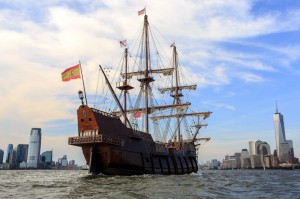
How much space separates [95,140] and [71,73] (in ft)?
28.0

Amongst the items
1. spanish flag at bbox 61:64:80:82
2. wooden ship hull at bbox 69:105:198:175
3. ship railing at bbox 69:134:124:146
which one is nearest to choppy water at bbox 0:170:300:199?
wooden ship hull at bbox 69:105:198:175

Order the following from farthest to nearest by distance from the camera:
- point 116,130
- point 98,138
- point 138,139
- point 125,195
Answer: point 138,139
point 116,130
point 98,138
point 125,195

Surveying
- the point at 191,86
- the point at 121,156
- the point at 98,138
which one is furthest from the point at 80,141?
the point at 191,86

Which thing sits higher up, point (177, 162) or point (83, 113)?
point (83, 113)

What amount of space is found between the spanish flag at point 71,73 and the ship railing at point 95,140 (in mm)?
7696

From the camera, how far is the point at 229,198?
72.2 feet

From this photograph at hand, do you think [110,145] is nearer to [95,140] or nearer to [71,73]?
[95,140]

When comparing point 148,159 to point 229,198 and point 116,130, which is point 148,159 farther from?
point 229,198

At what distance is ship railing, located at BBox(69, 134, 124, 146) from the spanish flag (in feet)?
25.3

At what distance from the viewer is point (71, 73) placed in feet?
124

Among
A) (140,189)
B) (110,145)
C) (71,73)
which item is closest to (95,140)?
(110,145)

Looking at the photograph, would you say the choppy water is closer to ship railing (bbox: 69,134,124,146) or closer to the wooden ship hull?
the wooden ship hull

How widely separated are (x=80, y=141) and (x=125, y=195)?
20.9m

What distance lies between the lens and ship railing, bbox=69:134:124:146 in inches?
1560
